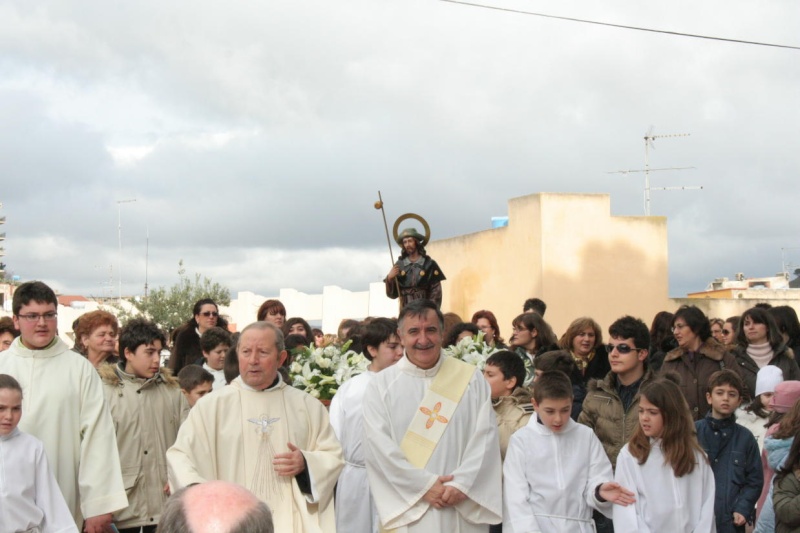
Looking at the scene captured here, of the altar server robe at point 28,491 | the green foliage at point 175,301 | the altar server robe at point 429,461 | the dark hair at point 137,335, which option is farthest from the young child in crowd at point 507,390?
the green foliage at point 175,301

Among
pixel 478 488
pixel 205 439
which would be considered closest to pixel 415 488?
pixel 478 488

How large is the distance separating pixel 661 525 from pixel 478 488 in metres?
1.14

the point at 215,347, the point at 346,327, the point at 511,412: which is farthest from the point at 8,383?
the point at 346,327

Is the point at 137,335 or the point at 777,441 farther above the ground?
the point at 137,335

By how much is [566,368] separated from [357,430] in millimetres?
1622

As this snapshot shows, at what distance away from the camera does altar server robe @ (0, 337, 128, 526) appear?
19.3ft

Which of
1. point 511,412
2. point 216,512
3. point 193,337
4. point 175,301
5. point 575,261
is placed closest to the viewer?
point 216,512

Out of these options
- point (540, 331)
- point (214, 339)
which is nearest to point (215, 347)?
point (214, 339)

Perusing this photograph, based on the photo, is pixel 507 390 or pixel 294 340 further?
pixel 294 340

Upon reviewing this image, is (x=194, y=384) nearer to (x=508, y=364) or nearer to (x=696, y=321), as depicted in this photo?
(x=508, y=364)

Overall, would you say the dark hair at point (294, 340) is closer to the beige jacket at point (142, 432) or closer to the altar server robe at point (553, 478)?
the beige jacket at point (142, 432)

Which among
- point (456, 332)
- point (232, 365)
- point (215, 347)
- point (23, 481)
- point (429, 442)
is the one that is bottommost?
point (23, 481)

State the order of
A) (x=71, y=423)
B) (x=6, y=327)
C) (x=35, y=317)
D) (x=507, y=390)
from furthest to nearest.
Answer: (x=6, y=327)
(x=507, y=390)
(x=71, y=423)
(x=35, y=317)

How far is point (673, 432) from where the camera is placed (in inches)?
245
